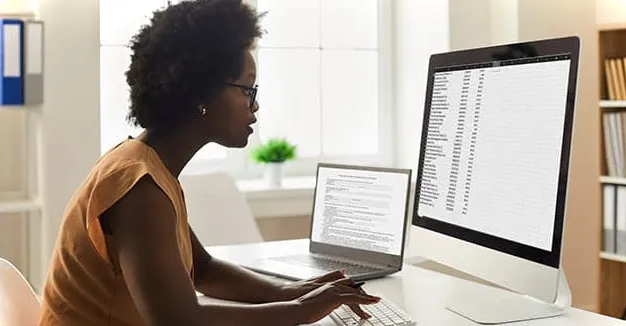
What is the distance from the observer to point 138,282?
1.25 m

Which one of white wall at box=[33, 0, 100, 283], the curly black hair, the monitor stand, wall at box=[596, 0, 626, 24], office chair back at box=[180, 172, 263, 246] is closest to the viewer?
the curly black hair

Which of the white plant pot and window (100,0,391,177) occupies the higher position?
window (100,0,391,177)

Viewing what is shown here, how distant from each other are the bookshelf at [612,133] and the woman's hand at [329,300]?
220cm

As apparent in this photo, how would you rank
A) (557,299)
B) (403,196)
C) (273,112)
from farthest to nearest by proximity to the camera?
(273,112) → (403,196) → (557,299)

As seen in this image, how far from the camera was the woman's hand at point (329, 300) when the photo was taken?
140cm

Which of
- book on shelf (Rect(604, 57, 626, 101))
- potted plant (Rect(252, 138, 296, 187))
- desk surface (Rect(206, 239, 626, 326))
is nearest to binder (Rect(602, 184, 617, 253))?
book on shelf (Rect(604, 57, 626, 101))

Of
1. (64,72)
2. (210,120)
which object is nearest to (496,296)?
(210,120)

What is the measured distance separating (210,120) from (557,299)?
0.71 metres

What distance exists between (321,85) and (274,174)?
561 mm

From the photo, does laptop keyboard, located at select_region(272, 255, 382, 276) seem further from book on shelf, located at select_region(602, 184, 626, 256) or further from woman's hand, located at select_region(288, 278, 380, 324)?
book on shelf, located at select_region(602, 184, 626, 256)

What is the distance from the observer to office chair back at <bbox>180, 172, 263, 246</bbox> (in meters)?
3.05

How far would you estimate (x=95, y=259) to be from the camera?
1.35 meters

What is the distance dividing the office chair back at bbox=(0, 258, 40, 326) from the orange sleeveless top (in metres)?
0.10

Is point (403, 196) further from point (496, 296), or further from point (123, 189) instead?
point (123, 189)
